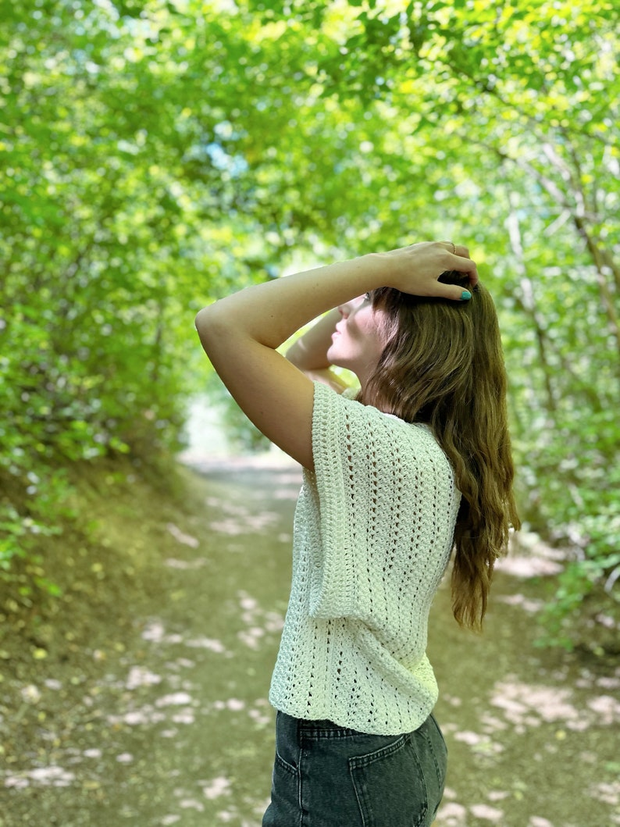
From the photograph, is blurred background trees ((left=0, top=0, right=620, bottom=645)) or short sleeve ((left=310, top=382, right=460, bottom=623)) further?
blurred background trees ((left=0, top=0, right=620, bottom=645))

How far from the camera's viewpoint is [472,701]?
5074mm

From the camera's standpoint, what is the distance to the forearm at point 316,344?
1.71m

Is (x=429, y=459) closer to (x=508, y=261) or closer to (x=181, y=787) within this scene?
(x=181, y=787)

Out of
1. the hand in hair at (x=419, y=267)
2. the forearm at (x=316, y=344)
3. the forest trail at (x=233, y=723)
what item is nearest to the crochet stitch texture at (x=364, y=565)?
the hand in hair at (x=419, y=267)

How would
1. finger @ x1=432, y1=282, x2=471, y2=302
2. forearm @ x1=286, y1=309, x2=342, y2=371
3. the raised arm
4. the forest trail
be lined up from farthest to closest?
the forest trail, forearm @ x1=286, y1=309, x2=342, y2=371, finger @ x1=432, y1=282, x2=471, y2=302, the raised arm

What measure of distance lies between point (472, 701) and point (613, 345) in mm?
3527

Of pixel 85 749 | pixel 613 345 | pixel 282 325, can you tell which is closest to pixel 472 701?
pixel 85 749

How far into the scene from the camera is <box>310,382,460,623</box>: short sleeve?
1205 millimetres

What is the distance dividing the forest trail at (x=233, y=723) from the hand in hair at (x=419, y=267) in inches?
127

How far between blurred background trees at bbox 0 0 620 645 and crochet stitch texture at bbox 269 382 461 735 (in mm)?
2310

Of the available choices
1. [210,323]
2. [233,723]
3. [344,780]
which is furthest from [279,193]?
[344,780]

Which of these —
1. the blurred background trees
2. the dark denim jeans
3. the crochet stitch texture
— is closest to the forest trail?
the blurred background trees

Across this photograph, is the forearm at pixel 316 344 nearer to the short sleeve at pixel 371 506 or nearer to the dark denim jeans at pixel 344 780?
the short sleeve at pixel 371 506

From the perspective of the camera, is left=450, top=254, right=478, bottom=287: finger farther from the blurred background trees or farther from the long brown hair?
the blurred background trees
